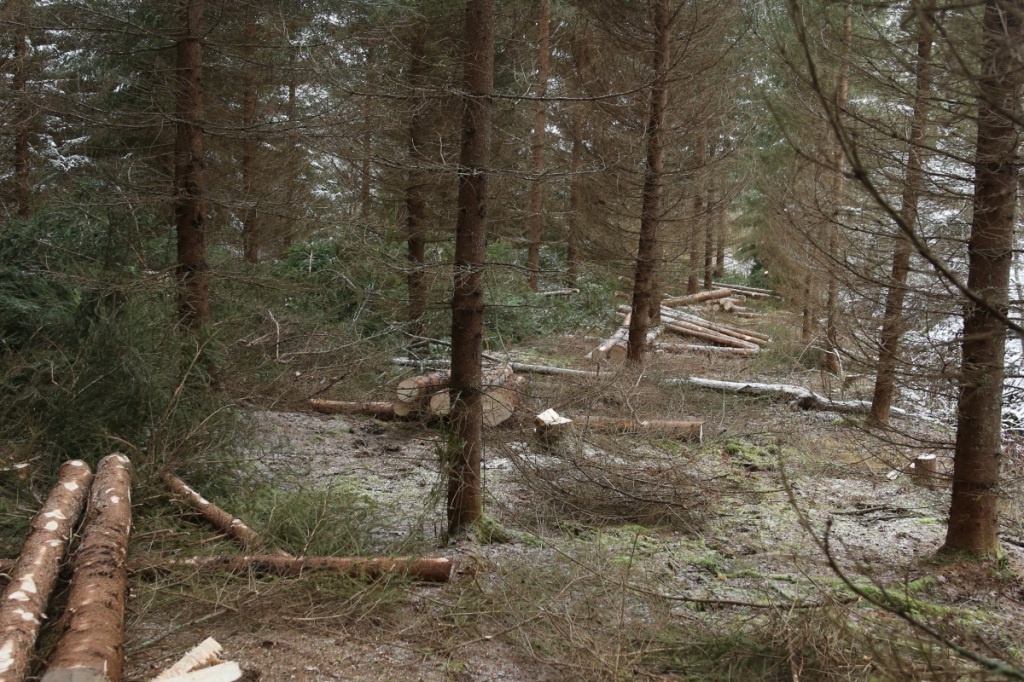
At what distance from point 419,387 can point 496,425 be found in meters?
1.54

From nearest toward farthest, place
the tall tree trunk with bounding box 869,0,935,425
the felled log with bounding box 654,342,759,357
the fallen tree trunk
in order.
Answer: the tall tree trunk with bounding box 869,0,935,425
the felled log with bounding box 654,342,759,357
the fallen tree trunk

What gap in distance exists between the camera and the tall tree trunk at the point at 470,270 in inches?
212

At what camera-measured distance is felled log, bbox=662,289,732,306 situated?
75.6 feet

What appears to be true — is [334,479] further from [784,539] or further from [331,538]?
[784,539]

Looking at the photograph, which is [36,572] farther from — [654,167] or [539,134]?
[539,134]

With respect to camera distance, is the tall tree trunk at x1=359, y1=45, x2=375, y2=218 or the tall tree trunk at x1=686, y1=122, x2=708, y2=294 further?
the tall tree trunk at x1=686, y1=122, x2=708, y2=294

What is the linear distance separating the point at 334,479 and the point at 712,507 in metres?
3.61

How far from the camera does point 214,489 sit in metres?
5.79

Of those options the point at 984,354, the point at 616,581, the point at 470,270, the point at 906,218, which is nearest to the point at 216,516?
the point at 470,270

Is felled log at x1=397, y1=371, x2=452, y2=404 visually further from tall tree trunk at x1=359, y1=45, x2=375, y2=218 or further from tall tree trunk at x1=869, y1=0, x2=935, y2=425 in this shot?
tall tree trunk at x1=869, y1=0, x2=935, y2=425

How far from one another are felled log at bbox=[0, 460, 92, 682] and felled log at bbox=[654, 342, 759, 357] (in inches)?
481

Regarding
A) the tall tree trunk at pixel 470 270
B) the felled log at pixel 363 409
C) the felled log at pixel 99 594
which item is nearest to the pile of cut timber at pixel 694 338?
the felled log at pixel 363 409

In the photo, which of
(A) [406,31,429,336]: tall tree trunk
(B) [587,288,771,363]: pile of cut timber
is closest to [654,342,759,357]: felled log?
(B) [587,288,771,363]: pile of cut timber

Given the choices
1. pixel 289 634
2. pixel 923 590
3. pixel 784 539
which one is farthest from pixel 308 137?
pixel 923 590
